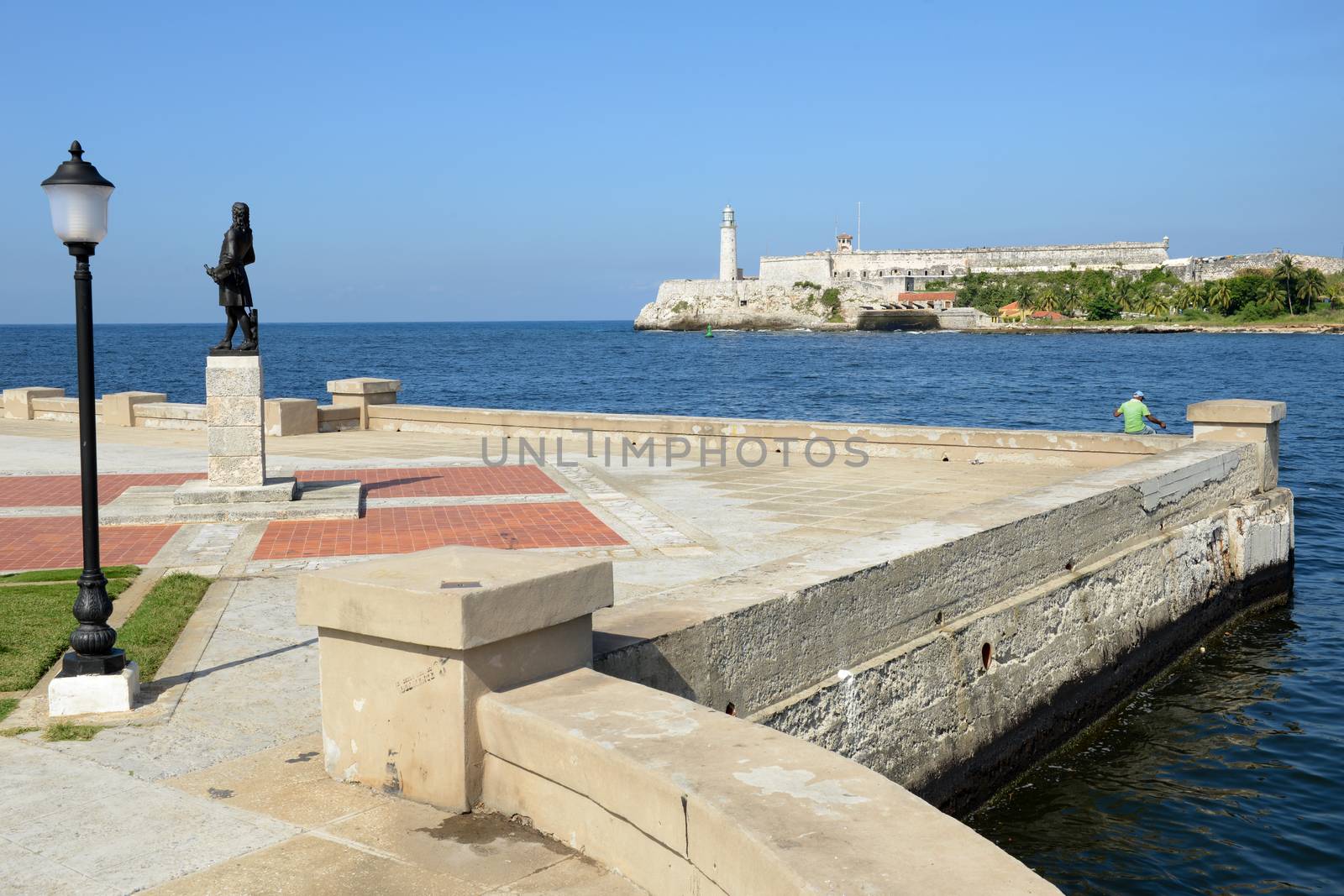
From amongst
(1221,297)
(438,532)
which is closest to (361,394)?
(438,532)

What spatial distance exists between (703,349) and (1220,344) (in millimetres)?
47738

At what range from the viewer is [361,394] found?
20.6m

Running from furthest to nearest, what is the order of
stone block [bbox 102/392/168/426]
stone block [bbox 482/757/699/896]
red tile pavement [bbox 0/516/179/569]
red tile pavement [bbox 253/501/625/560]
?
stone block [bbox 102/392/168/426]
red tile pavement [bbox 253/501/625/560]
red tile pavement [bbox 0/516/179/569]
stone block [bbox 482/757/699/896]

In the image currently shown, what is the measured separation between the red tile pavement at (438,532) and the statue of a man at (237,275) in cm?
214

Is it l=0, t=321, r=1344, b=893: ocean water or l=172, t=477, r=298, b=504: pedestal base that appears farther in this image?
l=172, t=477, r=298, b=504: pedestal base

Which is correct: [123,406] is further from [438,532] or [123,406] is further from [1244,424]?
[1244,424]

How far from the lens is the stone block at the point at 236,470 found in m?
11.6

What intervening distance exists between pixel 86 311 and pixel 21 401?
19.9 metres

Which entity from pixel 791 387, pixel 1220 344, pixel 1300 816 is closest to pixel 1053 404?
pixel 791 387

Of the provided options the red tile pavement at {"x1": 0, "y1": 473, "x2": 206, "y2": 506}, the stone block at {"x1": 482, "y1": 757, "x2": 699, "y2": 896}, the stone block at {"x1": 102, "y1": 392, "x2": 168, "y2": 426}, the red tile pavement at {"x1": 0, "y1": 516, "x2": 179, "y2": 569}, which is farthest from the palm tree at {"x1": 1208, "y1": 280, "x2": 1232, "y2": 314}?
the stone block at {"x1": 482, "y1": 757, "x2": 699, "y2": 896}

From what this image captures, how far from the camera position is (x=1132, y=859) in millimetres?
7324

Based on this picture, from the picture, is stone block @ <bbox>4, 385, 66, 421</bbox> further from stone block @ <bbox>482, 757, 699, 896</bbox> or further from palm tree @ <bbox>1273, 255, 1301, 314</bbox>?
palm tree @ <bbox>1273, 255, 1301, 314</bbox>

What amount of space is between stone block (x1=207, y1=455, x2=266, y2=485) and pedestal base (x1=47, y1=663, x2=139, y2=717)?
652cm

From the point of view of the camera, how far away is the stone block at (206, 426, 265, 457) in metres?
11.6
